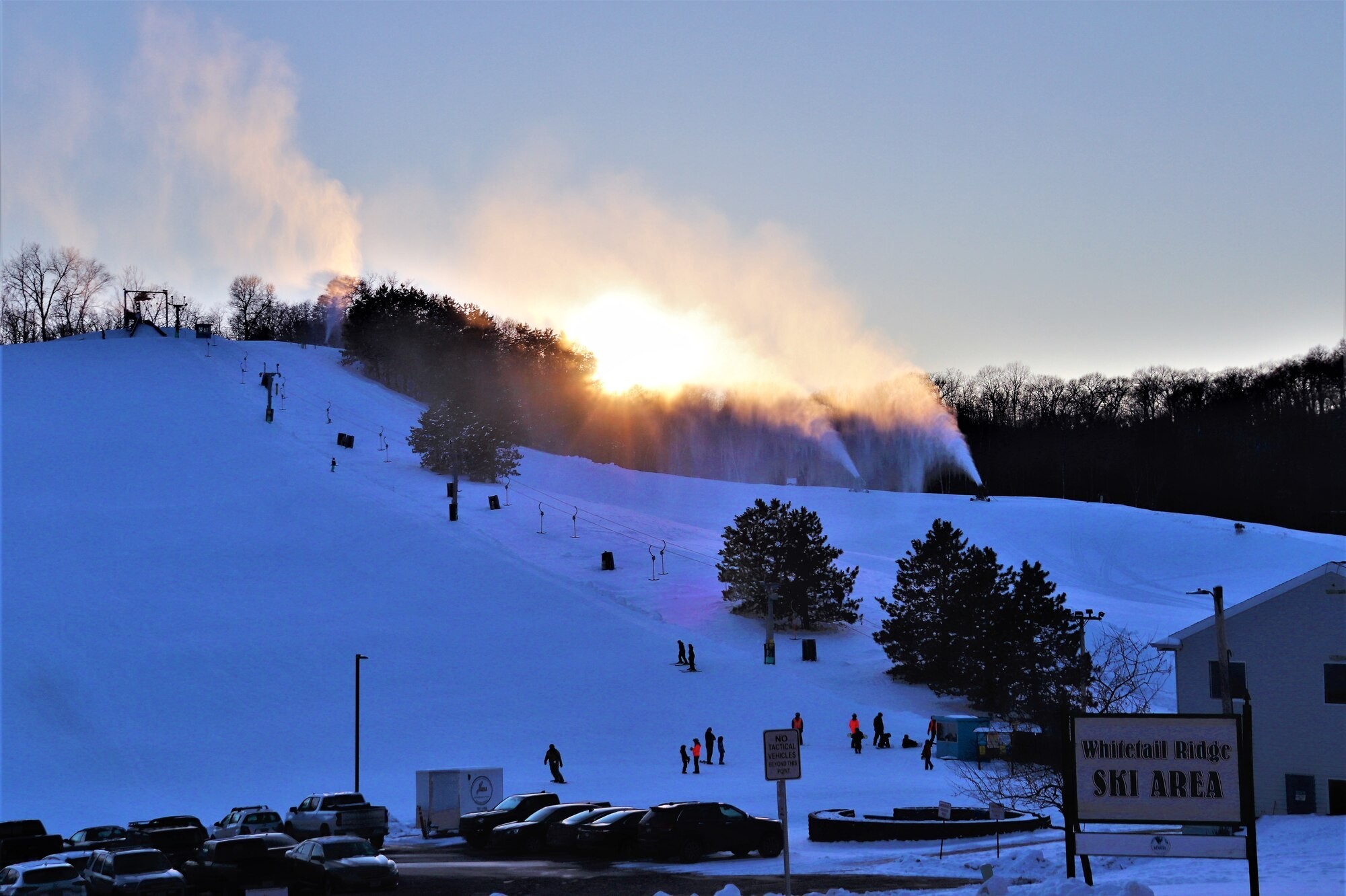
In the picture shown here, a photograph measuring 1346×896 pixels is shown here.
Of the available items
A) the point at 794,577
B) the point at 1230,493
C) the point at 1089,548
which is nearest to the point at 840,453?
the point at 1230,493

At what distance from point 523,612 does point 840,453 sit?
7577 cm

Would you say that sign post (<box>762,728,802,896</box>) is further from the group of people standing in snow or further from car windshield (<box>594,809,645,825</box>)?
the group of people standing in snow

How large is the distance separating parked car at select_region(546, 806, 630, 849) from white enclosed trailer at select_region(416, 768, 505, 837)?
5.12 metres

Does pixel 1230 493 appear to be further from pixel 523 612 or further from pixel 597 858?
pixel 597 858

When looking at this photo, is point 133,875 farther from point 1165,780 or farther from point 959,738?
point 959,738

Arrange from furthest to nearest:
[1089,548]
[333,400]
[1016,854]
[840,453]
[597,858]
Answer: [840,453], [333,400], [1089,548], [597,858], [1016,854]

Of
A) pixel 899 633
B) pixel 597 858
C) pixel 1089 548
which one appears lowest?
pixel 597 858

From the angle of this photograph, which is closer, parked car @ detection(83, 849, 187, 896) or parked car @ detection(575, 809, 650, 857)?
parked car @ detection(83, 849, 187, 896)

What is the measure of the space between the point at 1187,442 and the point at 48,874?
114644 millimetres

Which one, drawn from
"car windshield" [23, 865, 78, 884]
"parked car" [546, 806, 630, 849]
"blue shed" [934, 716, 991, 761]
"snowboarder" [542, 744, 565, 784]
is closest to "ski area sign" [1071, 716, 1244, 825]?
"parked car" [546, 806, 630, 849]

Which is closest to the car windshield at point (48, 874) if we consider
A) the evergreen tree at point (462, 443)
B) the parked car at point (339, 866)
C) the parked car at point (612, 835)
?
the parked car at point (339, 866)

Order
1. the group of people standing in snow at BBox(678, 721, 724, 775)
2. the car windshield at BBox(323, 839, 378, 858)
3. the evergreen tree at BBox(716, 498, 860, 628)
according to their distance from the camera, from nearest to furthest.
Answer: the car windshield at BBox(323, 839, 378, 858), the group of people standing in snow at BBox(678, 721, 724, 775), the evergreen tree at BBox(716, 498, 860, 628)

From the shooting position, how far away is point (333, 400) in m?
109

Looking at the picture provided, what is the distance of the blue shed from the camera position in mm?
43156
